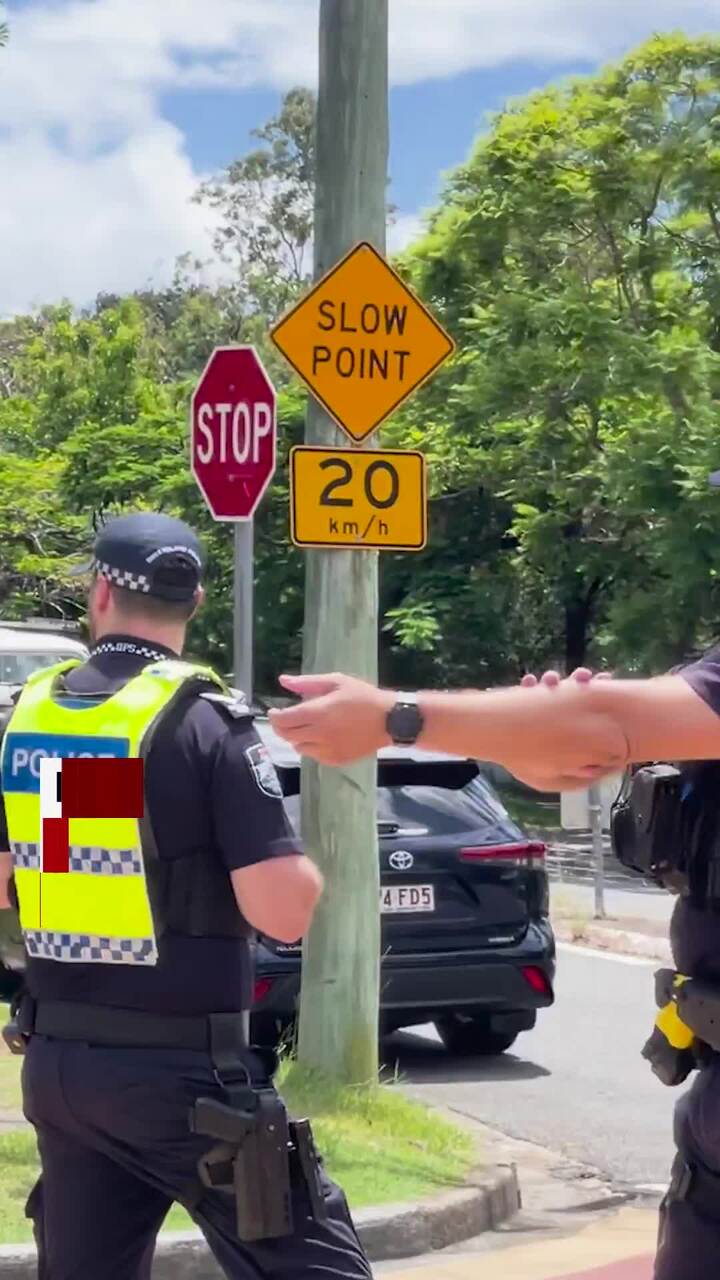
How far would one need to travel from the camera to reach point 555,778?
2.60 meters

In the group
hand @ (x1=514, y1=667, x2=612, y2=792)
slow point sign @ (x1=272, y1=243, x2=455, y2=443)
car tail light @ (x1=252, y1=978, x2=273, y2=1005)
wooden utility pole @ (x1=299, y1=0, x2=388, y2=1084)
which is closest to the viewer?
hand @ (x1=514, y1=667, x2=612, y2=792)

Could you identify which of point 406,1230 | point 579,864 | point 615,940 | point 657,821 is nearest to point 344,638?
point 406,1230

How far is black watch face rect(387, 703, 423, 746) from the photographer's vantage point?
2498 millimetres

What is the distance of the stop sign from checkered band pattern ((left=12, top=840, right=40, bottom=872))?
544 cm

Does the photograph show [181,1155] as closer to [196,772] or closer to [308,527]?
[196,772]

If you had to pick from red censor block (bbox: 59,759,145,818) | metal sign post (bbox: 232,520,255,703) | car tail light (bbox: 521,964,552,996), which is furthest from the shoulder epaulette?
car tail light (bbox: 521,964,552,996)

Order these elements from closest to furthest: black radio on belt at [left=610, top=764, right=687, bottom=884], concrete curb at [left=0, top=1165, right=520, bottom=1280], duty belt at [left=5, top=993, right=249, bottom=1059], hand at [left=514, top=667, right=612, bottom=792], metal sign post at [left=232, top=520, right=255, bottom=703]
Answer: hand at [left=514, top=667, right=612, bottom=792]
black radio on belt at [left=610, top=764, right=687, bottom=884]
duty belt at [left=5, top=993, right=249, bottom=1059]
concrete curb at [left=0, top=1165, right=520, bottom=1280]
metal sign post at [left=232, top=520, right=255, bottom=703]

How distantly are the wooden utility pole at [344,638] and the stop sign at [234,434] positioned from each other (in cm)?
156

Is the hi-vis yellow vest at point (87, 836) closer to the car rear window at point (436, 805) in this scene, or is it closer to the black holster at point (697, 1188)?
the black holster at point (697, 1188)

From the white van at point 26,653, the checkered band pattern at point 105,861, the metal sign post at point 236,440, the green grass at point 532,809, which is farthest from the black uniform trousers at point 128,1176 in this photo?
the green grass at point 532,809

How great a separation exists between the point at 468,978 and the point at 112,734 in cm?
600

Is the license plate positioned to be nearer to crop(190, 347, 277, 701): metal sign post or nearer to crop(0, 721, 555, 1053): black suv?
crop(0, 721, 555, 1053): black suv

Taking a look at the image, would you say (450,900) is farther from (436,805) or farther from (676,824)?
(676,824)

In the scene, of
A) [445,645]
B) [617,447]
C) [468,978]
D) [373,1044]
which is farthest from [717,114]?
[373,1044]
